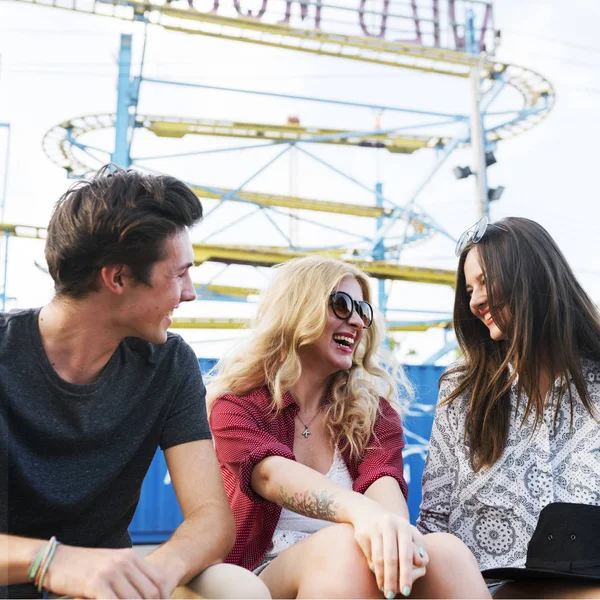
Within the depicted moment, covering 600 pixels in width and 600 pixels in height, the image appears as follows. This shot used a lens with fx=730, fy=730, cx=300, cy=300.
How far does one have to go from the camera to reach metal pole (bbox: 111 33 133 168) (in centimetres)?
1659

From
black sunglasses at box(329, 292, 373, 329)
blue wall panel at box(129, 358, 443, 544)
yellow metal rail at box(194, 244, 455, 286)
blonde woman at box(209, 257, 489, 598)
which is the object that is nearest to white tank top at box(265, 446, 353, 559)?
blonde woman at box(209, 257, 489, 598)

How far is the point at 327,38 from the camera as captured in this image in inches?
653

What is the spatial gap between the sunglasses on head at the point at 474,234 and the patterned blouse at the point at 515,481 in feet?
1.87

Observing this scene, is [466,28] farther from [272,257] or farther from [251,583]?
[251,583]

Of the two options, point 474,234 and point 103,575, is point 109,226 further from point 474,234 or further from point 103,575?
point 474,234

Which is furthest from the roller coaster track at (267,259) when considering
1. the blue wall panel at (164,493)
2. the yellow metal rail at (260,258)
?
the blue wall panel at (164,493)

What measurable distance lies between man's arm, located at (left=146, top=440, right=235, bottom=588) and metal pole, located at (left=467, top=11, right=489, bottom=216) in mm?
14786

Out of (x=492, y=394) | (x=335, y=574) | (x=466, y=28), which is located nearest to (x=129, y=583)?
(x=335, y=574)

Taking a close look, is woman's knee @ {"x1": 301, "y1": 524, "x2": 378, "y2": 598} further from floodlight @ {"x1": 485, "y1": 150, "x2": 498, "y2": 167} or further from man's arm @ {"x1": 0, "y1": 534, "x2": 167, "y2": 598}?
floodlight @ {"x1": 485, "y1": 150, "x2": 498, "y2": 167}

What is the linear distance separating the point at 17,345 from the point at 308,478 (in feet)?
3.03

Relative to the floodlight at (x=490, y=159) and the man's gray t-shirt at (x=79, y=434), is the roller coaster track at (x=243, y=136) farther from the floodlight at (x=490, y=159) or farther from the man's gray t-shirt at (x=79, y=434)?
the man's gray t-shirt at (x=79, y=434)

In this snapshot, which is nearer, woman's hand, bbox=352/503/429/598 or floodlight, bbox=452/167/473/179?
woman's hand, bbox=352/503/429/598

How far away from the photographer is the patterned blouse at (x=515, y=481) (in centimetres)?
242

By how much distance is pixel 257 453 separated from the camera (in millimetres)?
2328
